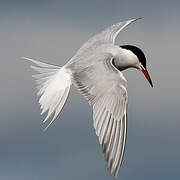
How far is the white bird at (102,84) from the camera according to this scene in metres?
5.95

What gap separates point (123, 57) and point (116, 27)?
3.79 ft

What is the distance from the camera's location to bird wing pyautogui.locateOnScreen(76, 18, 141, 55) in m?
8.34

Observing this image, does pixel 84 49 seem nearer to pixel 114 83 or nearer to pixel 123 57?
pixel 123 57

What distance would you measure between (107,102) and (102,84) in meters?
0.26

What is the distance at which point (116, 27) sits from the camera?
892cm

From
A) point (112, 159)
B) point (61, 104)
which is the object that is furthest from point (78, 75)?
point (112, 159)

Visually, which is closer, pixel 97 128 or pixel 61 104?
pixel 97 128

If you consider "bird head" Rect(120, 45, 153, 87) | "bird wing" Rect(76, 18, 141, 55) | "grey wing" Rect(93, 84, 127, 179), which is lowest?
"grey wing" Rect(93, 84, 127, 179)

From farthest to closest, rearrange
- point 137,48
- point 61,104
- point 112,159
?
1. point 137,48
2. point 61,104
3. point 112,159

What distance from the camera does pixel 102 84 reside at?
6562mm

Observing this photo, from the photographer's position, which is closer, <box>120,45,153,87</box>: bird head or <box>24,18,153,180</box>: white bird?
<box>24,18,153,180</box>: white bird

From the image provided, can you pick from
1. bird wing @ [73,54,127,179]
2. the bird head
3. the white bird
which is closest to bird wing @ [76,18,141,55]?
the white bird

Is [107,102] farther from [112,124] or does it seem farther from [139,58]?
[139,58]

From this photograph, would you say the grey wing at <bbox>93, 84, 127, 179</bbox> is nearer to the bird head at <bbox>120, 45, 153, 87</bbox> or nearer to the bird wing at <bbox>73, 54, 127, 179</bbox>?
the bird wing at <bbox>73, 54, 127, 179</bbox>
